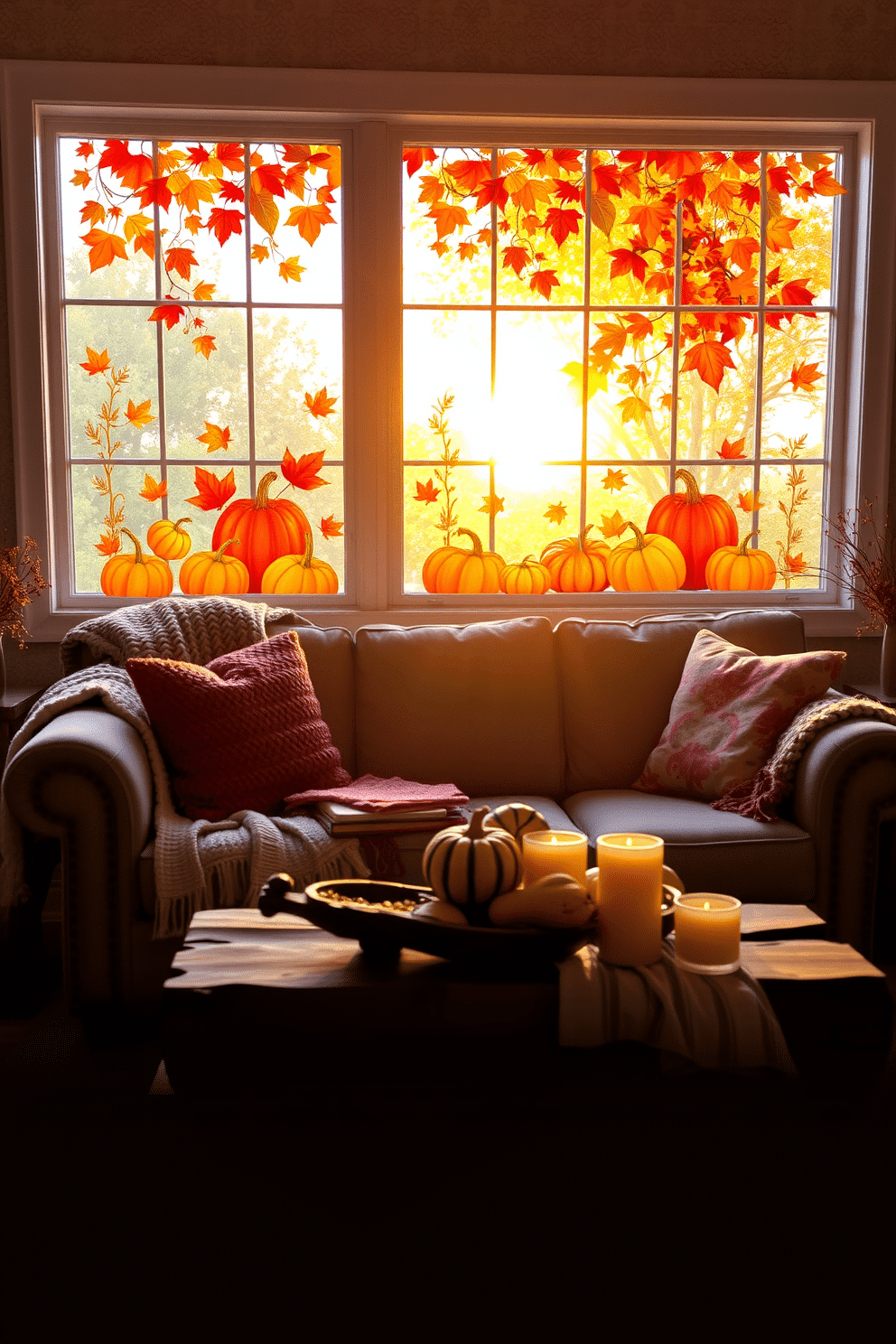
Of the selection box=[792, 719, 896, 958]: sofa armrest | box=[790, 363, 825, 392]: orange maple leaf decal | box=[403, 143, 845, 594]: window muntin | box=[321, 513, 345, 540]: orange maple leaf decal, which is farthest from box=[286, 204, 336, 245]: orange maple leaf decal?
box=[792, 719, 896, 958]: sofa armrest

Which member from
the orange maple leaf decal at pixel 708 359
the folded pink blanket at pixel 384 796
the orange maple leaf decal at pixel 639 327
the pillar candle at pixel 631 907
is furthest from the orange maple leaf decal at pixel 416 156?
the pillar candle at pixel 631 907

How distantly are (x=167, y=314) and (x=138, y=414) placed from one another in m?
0.32

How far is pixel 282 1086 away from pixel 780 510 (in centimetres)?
275

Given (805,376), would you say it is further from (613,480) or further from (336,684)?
(336,684)

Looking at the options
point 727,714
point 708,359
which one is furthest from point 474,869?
point 708,359

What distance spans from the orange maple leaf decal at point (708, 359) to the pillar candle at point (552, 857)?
232cm

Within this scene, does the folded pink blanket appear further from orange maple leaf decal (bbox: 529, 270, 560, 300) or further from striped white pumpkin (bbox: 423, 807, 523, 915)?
orange maple leaf decal (bbox: 529, 270, 560, 300)

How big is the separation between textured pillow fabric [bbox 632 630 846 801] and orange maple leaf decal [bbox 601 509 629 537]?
0.77 metres

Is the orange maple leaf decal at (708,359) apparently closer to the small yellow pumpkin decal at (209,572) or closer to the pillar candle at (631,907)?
the small yellow pumpkin decal at (209,572)

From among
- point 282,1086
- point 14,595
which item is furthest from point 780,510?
point 282,1086

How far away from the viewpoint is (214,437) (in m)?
3.54

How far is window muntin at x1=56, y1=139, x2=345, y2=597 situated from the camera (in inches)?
135

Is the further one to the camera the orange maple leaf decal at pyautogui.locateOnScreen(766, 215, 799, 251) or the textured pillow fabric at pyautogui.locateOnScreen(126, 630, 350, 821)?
the orange maple leaf decal at pyautogui.locateOnScreen(766, 215, 799, 251)

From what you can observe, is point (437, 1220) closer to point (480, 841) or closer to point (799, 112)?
point (480, 841)
